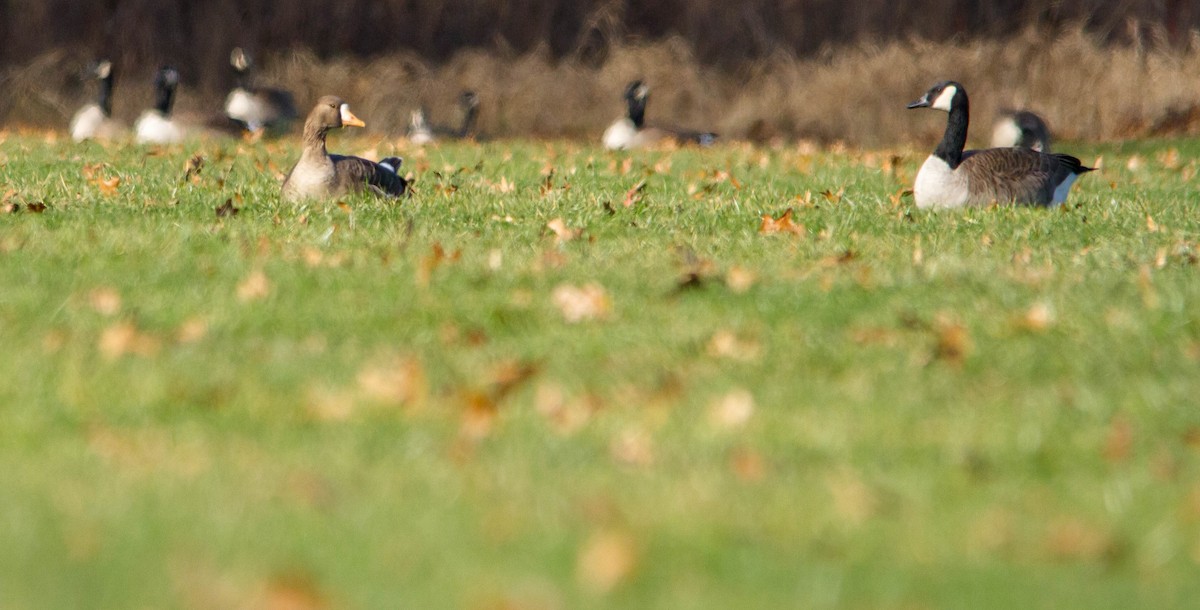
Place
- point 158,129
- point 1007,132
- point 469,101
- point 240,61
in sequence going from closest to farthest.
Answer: point 158,129
point 1007,132
point 469,101
point 240,61

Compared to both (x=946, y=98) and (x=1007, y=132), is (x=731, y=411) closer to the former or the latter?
(x=946, y=98)

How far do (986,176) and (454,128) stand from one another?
651 inches

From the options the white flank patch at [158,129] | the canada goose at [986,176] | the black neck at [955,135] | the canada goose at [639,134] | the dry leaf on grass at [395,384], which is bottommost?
the white flank patch at [158,129]

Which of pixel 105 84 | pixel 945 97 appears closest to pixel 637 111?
pixel 105 84

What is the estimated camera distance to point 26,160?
13.0 metres

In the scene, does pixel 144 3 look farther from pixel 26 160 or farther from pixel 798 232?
pixel 798 232

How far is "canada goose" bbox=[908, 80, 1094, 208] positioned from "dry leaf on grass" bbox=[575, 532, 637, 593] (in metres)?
7.26

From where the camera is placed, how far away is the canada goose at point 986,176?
10.5m

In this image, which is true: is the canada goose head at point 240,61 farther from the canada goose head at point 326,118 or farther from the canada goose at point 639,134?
the canada goose head at point 326,118

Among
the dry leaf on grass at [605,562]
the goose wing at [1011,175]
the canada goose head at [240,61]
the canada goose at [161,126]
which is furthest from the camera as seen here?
the canada goose head at [240,61]

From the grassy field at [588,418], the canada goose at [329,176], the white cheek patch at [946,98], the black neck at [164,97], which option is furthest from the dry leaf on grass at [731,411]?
the black neck at [164,97]

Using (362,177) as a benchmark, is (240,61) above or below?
below

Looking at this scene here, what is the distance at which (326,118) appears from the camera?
427 inches

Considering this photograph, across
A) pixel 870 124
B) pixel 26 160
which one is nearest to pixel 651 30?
pixel 870 124
